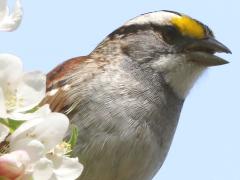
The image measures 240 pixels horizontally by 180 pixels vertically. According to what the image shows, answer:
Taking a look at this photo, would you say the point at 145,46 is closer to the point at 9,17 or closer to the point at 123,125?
the point at 123,125

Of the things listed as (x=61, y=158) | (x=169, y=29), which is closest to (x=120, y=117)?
(x=169, y=29)

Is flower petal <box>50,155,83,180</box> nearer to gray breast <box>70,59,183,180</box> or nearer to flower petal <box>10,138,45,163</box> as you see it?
flower petal <box>10,138,45,163</box>

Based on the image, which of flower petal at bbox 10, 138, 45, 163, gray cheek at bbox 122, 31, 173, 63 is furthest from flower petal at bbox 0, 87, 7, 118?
gray cheek at bbox 122, 31, 173, 63

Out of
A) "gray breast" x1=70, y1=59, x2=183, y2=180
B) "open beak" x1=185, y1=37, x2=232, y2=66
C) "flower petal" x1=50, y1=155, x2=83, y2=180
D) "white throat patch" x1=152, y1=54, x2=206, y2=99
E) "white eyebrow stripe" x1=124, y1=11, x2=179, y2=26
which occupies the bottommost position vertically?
"gray breast" x1=70, y1=59, x2=183, y2=180

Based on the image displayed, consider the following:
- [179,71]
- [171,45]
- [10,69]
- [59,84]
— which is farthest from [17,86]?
[171,45]

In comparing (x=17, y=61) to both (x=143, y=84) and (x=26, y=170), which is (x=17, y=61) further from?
(x=143, y=84)

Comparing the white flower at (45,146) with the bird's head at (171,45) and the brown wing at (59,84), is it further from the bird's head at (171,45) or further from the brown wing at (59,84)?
the bird's head at (171,45)

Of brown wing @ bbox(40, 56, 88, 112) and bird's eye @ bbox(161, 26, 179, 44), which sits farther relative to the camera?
bird's eye @ bbox(161, 26, 179, 44)
